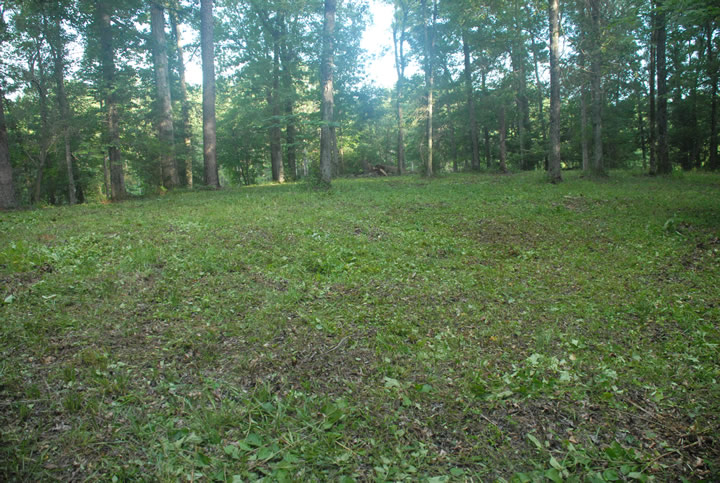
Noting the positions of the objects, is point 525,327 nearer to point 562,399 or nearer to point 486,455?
point 562,399

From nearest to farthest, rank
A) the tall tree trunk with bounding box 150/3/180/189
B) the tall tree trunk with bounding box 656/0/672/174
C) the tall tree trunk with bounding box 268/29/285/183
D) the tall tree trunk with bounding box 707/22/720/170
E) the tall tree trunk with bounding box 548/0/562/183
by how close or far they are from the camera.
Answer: the tall tree trunk with bounding box 548/0/562/183
the tall tree trunk with bounding box 656/0/672/174
the tall tree trunk with bounding box 150/3/180/189
the tall tree trunk with bounding box 707/22/720/170
the tall tree trunk with bounding box 268/29/285/183

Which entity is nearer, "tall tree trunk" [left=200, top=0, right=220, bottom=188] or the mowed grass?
the mowed grass

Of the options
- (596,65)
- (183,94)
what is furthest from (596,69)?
(183,94)

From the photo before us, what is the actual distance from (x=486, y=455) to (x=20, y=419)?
132 inches

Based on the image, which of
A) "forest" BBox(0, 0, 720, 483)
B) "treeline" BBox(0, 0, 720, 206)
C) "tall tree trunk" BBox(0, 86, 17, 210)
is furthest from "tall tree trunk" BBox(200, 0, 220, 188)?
"tall tree trunk" BBox(0, 86, 17, 210)

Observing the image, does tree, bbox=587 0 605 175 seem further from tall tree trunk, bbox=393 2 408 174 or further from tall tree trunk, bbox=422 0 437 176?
tall tree trunk, bbox=393 2 408 174

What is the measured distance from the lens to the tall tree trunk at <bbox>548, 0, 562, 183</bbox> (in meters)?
14.2

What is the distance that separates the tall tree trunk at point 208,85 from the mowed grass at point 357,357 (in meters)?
9.48

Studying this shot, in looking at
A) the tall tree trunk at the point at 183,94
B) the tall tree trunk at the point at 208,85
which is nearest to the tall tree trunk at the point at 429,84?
the tall tree trunk at the point at 208,85

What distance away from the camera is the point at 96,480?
219 cm

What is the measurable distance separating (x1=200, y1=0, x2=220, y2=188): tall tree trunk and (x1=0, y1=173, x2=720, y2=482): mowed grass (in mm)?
9479

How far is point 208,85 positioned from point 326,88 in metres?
5.25

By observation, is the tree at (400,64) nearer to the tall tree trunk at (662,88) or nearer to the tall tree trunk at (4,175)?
the tall tree trunk at (662,88)

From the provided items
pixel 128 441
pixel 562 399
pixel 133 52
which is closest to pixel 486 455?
pixel 562 399
